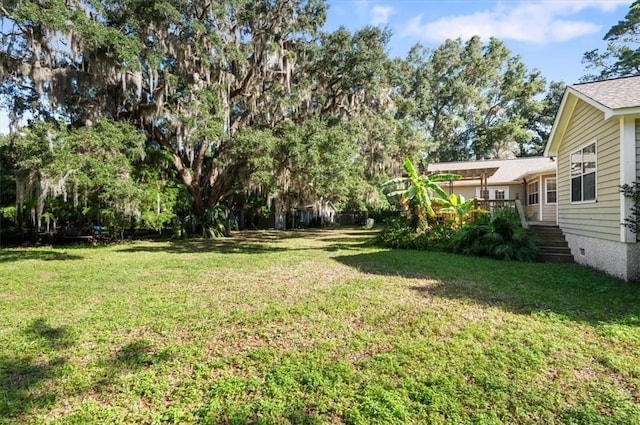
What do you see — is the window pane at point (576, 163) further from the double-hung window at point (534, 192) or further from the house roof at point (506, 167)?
the house roof at point (506, 167)

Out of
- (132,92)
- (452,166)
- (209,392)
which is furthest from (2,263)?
(452,166)

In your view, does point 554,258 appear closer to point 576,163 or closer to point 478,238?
point 478,238

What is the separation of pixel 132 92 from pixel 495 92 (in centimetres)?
3013

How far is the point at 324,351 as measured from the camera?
335 cm

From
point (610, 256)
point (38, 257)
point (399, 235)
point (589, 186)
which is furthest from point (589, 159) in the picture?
point (38, 257)

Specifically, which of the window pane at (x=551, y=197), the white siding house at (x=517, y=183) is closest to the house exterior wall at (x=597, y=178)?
the white siding house at (x=517, y=183)

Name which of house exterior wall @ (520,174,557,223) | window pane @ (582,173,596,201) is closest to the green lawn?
window pane @ (582,173,596,201)

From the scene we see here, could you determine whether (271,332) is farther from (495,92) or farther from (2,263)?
(495,92)

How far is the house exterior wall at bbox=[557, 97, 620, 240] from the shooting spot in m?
6.33

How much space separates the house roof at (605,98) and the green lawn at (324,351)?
316 centimetres

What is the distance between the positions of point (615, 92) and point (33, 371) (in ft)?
33.9

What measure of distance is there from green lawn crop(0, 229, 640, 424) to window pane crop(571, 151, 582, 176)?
322 cm

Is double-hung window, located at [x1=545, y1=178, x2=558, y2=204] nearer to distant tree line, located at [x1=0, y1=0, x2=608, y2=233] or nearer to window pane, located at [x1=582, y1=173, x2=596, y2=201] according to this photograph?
window pane, located at [x1=582, y1=173, x2=596, y2=201]

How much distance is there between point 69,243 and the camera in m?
14.2
